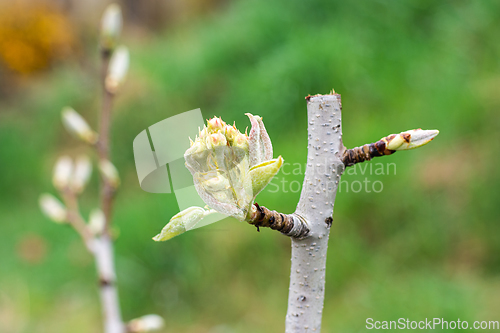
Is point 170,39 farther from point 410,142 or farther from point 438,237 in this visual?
point 410,142

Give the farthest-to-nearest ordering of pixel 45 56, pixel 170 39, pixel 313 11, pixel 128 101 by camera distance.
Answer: pixel 45 56, pixel 170 39, pixel 128 101, pixel 313 11

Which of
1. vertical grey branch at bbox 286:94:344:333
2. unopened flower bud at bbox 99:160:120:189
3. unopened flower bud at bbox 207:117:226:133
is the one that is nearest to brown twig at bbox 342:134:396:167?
vertical grey branch at bbox 286:94:344:333

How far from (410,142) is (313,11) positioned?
5.82 feet

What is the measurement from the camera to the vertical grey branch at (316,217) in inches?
11.1

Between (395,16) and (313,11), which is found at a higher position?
(313,11)

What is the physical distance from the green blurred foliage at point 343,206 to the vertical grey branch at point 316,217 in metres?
0.90

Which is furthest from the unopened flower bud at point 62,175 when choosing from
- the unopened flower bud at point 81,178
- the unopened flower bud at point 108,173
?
the unopened flower bud at point 108,173

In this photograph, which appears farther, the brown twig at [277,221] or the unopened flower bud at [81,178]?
the unopened flower bud at [81,178]

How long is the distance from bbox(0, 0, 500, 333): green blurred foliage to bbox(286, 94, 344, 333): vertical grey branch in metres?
0.90

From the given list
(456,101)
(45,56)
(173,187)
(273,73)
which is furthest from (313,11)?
(45,56)

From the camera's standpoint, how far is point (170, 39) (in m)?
2.95

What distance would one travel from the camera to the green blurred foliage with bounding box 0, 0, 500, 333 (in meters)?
1.27

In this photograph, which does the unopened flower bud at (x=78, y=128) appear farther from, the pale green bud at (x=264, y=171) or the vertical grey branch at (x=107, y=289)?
the pale green bud at (x=264, y=171)

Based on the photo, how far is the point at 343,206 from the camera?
1.36 metres
